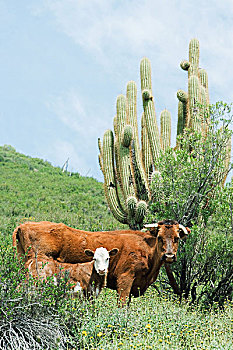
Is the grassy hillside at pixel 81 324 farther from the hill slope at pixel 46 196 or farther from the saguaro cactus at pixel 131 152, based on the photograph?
the hill slope at pixel 46 196

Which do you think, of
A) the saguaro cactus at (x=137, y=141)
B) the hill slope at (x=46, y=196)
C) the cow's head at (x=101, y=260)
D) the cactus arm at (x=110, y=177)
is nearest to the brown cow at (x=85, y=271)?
the cow's head at (x=101, y=260)

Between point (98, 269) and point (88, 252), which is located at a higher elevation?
point (88, 252)

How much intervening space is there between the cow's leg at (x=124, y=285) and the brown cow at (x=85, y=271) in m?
0.36

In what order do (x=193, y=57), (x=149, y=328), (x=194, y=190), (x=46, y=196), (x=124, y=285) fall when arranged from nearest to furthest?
(x=149, y=328), (x=124, y=285), (x=194, y=190), (x=193, y=57), (x=46, y=196)

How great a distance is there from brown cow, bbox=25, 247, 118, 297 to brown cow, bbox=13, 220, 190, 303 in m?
0.26

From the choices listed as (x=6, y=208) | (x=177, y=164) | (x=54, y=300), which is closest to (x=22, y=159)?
(x=6, y=208)

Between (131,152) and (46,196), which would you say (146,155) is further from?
(46,196)

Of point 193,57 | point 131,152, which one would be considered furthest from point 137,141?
point 193,57

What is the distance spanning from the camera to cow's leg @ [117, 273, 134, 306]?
7.06 m

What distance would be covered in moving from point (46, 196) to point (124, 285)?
71.7 feet

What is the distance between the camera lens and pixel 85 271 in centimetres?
695

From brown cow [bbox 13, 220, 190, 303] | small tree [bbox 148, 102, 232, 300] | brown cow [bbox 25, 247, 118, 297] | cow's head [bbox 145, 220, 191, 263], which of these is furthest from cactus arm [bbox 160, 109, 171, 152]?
brown cow [bbox 25, 247, 118, 297]

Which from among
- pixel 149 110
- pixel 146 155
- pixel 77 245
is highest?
pixel 149 110

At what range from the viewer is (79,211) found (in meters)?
25.4
